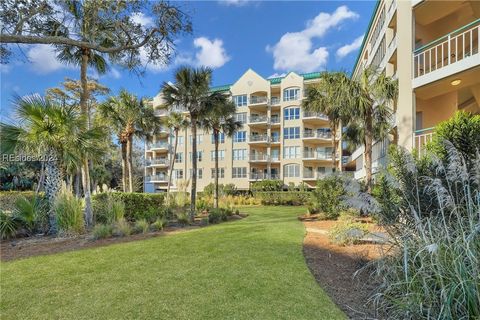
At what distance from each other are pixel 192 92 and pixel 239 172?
27.4 meters

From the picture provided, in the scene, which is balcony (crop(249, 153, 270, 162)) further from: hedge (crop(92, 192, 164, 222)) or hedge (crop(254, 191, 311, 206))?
hedge (crop(92, 192, 164, 222))

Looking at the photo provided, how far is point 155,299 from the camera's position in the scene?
14.3ft

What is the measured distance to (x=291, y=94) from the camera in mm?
39844

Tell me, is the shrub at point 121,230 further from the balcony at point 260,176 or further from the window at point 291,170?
the window at point 291,170

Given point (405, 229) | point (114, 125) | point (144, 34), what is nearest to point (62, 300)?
point (405, 229)

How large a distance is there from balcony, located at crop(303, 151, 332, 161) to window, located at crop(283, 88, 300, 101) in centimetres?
801

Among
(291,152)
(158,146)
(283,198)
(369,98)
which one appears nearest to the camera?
(369,98)

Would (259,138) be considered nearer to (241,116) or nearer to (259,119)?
(259,119)

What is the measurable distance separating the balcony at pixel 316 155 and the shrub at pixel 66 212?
32416 mm

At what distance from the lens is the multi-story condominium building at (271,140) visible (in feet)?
128

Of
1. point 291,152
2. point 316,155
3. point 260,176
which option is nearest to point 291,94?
point 291,152

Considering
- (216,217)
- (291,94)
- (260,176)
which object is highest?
(291,94)

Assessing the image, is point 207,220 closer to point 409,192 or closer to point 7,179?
point 409,192

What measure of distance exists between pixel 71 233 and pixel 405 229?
394 inches
